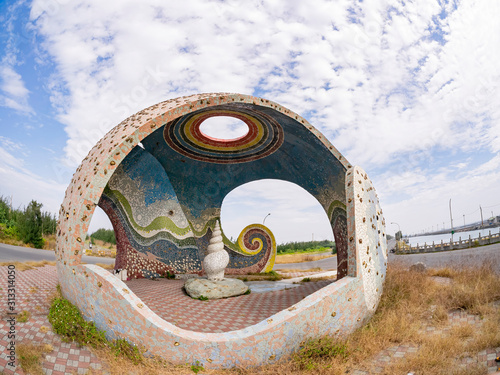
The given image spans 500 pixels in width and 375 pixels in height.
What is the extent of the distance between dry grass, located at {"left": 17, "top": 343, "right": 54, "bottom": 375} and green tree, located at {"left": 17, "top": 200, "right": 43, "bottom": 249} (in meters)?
12.6

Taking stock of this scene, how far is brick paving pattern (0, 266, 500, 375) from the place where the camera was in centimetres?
333

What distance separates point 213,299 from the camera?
5.93 m

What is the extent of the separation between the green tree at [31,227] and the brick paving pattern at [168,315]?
7912 mm

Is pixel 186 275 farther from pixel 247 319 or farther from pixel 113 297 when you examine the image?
pixel 113 297

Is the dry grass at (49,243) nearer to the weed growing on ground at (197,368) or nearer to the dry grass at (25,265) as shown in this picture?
the dry grass at (25,265)

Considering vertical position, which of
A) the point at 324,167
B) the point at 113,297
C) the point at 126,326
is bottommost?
the point at 126,326

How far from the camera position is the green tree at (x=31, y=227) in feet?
46.4

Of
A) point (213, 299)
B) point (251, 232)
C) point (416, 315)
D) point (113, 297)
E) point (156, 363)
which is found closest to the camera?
point (156, 363)

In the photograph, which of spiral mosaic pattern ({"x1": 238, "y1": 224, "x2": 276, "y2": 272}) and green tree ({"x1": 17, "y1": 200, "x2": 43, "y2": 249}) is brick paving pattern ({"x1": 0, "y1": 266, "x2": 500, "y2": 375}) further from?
green tree ({"x1": 17, "y1": 200, "x2": 43, "y2": 249})

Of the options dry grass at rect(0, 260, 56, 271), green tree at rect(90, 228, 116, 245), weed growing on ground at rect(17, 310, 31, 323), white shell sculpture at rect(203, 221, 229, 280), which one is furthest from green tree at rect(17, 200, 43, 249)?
weed growing on ground at rect(17, 310, 31, 323)

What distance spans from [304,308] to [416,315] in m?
2.41

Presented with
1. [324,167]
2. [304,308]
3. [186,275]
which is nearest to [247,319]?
[304,308]

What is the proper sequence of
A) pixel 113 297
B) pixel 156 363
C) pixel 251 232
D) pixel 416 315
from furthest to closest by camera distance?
pixel 251 232, pixel 416 315, pixel 113 297, pixel 156 363

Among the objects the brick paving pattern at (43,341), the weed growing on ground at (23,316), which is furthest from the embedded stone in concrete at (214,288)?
the weed growing on ground at (23,316)
